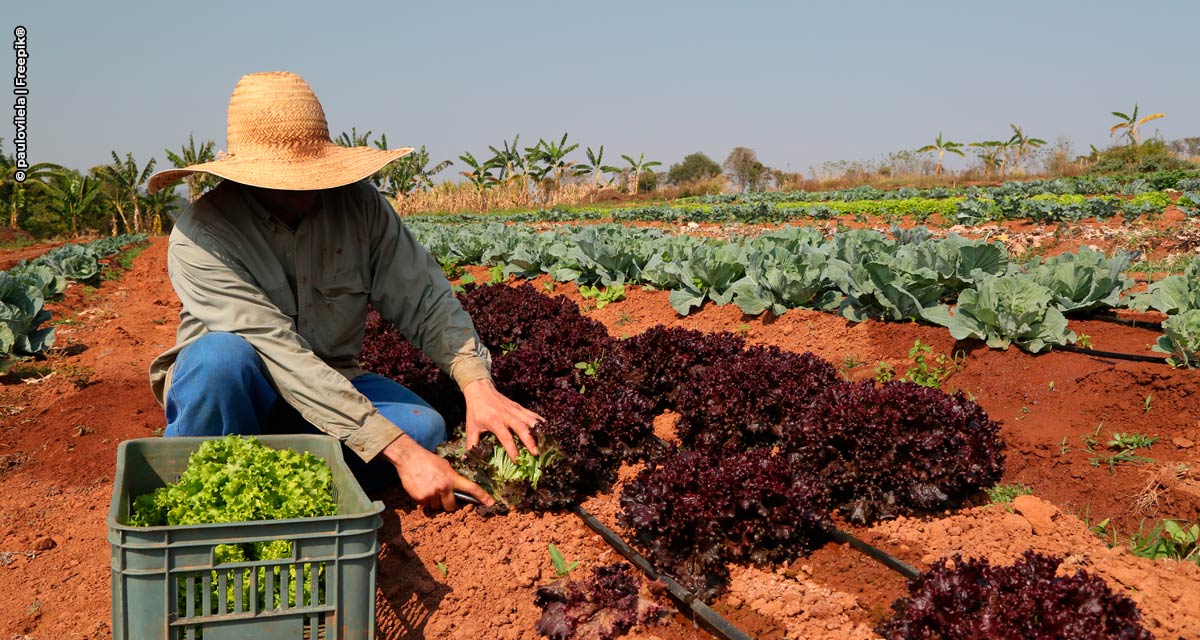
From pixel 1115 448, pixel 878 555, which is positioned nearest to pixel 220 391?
pixel 878 555

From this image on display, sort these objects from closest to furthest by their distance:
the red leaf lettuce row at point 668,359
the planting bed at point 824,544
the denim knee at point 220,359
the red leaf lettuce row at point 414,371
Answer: the planting bed at point 824,544 < the denim knee at point 220,359 < the red leaf lettuce row at point 414,371 < the red leaf lettuce row at point 668,359

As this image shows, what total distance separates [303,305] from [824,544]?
8.93ft

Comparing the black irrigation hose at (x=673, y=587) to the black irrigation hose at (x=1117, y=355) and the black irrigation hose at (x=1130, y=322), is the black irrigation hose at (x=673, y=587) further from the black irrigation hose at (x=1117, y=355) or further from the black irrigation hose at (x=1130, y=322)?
the black irrigation hose at (x=1130, y=322)

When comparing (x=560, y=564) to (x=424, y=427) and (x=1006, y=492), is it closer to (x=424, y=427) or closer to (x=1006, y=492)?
(x=424, y=427)

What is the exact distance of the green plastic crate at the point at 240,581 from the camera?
2.29 meters

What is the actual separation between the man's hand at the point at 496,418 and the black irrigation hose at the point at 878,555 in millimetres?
1399

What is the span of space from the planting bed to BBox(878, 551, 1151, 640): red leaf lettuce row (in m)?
0.30

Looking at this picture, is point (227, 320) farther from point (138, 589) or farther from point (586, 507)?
point (586, 507)

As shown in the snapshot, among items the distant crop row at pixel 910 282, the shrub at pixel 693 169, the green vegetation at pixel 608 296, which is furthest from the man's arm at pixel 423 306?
the shrub at pixel 693 169

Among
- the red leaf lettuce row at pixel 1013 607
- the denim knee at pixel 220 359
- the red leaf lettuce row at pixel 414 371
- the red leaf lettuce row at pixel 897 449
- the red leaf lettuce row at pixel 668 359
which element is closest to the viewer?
the red leaf lettuce row at pixel 1013 607

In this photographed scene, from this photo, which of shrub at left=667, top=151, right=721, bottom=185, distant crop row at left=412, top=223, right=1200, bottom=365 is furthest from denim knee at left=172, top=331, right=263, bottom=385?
shrub at left=667, top=151, right=721, bottom=185

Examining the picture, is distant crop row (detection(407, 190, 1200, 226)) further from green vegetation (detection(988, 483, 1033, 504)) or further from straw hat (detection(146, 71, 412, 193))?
straw hat (detection(146, 71, 412, 193))

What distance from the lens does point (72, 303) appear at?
12.5m

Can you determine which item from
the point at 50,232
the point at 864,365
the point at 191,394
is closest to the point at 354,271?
the point at 191,394
